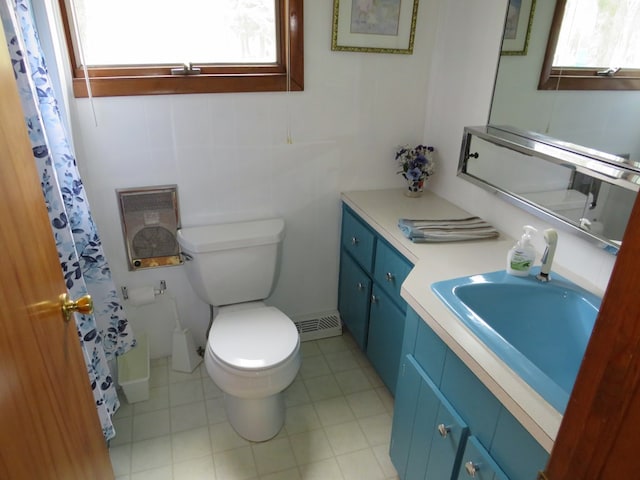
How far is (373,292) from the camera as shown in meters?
1.99

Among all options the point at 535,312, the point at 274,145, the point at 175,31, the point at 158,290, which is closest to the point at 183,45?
the point at 175,31

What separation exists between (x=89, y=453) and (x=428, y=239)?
4.05ft

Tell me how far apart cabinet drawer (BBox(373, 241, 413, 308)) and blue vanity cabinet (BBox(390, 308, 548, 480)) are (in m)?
0.31

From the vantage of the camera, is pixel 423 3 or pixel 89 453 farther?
pixel 423 3

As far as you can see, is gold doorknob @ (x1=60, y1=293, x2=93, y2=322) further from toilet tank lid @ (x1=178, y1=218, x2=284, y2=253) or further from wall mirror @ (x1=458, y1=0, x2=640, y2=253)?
wall mirror @ (x1=458, y1=0, x2=640, y2=253)

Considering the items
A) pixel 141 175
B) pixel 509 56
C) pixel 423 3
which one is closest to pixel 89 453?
pixel 141 175

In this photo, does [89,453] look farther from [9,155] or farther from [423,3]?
[423,3]

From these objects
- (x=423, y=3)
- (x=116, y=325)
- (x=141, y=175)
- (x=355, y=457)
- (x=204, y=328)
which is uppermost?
(x=423, y=3)

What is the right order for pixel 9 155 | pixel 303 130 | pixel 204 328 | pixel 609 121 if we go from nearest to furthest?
pixel 9 155, pixel 609 121, pixel 303 130, pixel 204 328

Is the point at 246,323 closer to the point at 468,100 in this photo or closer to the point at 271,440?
the point at 271,440

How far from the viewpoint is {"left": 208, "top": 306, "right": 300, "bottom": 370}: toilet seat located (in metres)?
1.67

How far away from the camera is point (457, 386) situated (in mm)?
1185

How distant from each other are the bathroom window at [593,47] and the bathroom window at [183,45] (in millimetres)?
957

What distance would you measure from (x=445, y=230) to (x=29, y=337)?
1.35 meters
